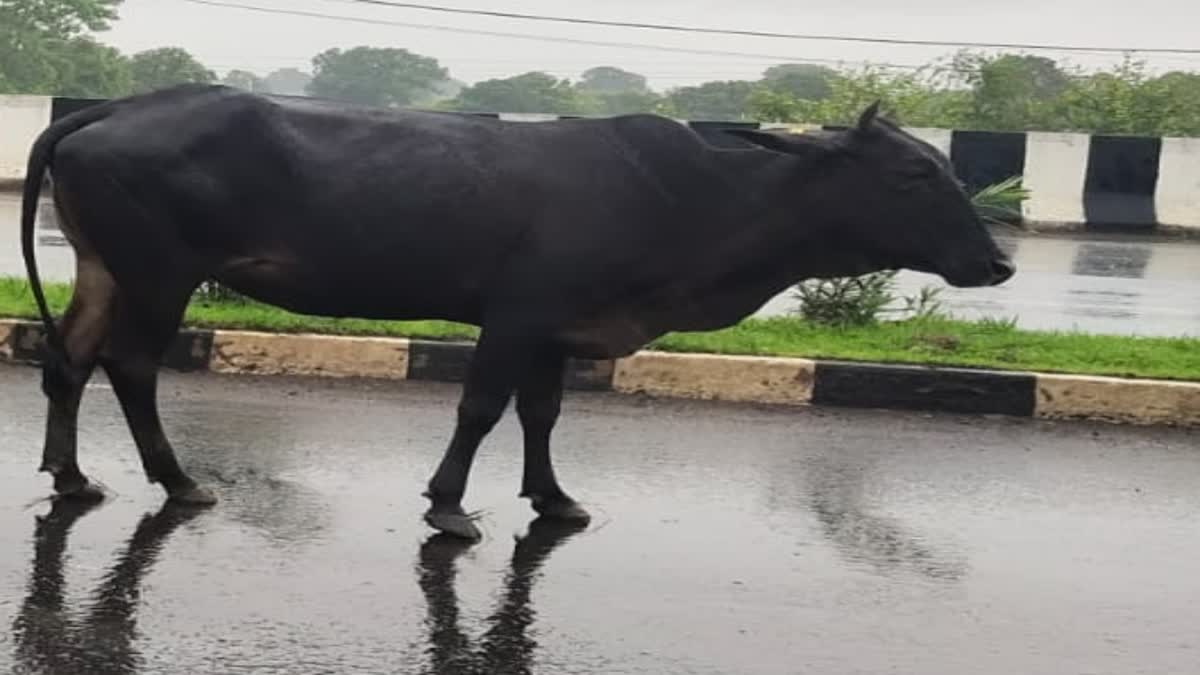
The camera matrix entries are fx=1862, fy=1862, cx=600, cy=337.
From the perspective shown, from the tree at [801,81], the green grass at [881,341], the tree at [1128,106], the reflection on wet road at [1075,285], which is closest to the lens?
the green grass at [881,341]

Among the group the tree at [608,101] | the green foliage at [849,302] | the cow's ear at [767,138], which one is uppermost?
the cow's ear at [767,138]

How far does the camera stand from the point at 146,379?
5895 millimetres

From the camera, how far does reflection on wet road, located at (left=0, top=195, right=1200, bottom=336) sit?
1152 centimetres

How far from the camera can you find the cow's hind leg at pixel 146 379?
19.0 feet

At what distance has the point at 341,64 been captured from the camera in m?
60.9

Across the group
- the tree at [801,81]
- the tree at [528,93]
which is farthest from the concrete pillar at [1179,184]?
the tree at [528,93]

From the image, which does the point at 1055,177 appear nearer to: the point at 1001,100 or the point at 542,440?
the point at 1001,100

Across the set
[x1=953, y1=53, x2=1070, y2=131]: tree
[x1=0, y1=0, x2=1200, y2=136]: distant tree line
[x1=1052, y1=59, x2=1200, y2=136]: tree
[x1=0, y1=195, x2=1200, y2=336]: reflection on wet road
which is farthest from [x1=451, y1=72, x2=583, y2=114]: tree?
[x1=0, y1=195, x2=1200, y2=336]: reflection on wet road

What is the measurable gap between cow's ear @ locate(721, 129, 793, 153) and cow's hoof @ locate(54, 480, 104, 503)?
2.29 meters

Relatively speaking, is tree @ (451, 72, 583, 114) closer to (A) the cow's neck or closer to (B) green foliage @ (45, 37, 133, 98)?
(B) green foliage @ (45, 37, 133, 98)

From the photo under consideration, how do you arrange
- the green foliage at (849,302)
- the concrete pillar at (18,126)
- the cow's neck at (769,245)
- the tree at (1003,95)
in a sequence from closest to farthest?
the cow's neck at (769,245), the green foliage at (849,302), the concrete pillar at (18,126), the tree at (1003,95)

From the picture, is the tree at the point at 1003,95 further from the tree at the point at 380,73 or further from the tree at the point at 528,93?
the tree at the point at 380,73

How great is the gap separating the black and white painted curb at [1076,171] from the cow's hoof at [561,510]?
13344mm

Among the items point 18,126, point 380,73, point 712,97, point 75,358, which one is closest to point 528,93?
point 712,97
